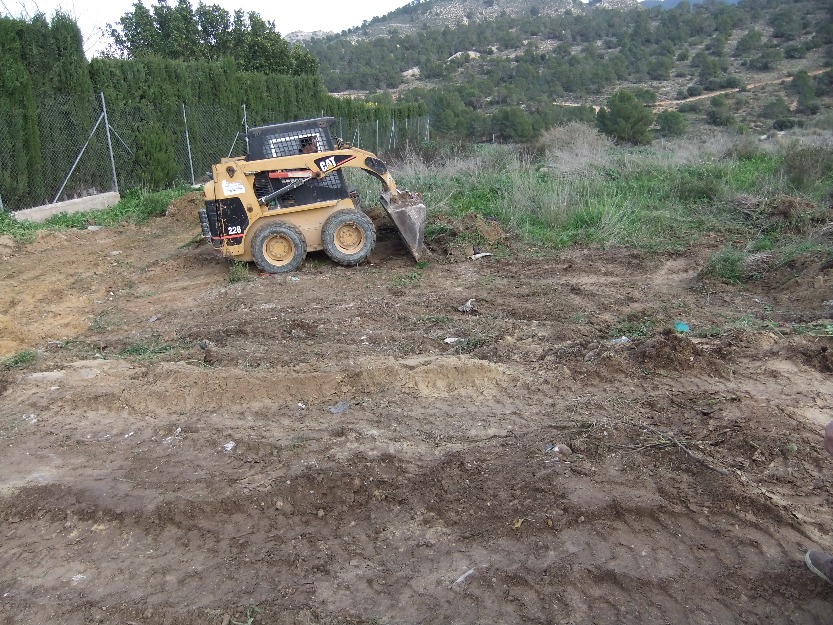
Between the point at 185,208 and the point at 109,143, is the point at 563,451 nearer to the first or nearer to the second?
the point at 185,208

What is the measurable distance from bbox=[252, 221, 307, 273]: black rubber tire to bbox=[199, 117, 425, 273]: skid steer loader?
0.04 ft

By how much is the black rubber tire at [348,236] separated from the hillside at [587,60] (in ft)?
73.0

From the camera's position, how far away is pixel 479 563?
3514 mm

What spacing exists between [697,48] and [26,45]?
142 ft

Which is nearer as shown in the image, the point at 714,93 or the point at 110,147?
the point at 110,147

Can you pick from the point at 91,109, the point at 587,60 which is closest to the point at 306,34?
the point at 587,60

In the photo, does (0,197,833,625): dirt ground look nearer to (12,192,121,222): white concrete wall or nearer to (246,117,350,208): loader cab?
(246,117,350,208): loader cab

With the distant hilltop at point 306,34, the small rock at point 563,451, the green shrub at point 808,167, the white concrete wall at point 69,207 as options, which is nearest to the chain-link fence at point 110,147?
the white concrete wall at point 69,207

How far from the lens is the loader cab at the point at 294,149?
29.1ft

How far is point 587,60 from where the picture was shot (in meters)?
47.0

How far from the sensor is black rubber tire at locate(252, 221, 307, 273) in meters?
8.92

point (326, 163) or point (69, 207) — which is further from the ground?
point (326, 163)

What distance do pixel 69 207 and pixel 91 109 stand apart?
2.41m

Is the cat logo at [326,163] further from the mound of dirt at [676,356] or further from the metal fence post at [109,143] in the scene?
the metal fence post at [109,143]
